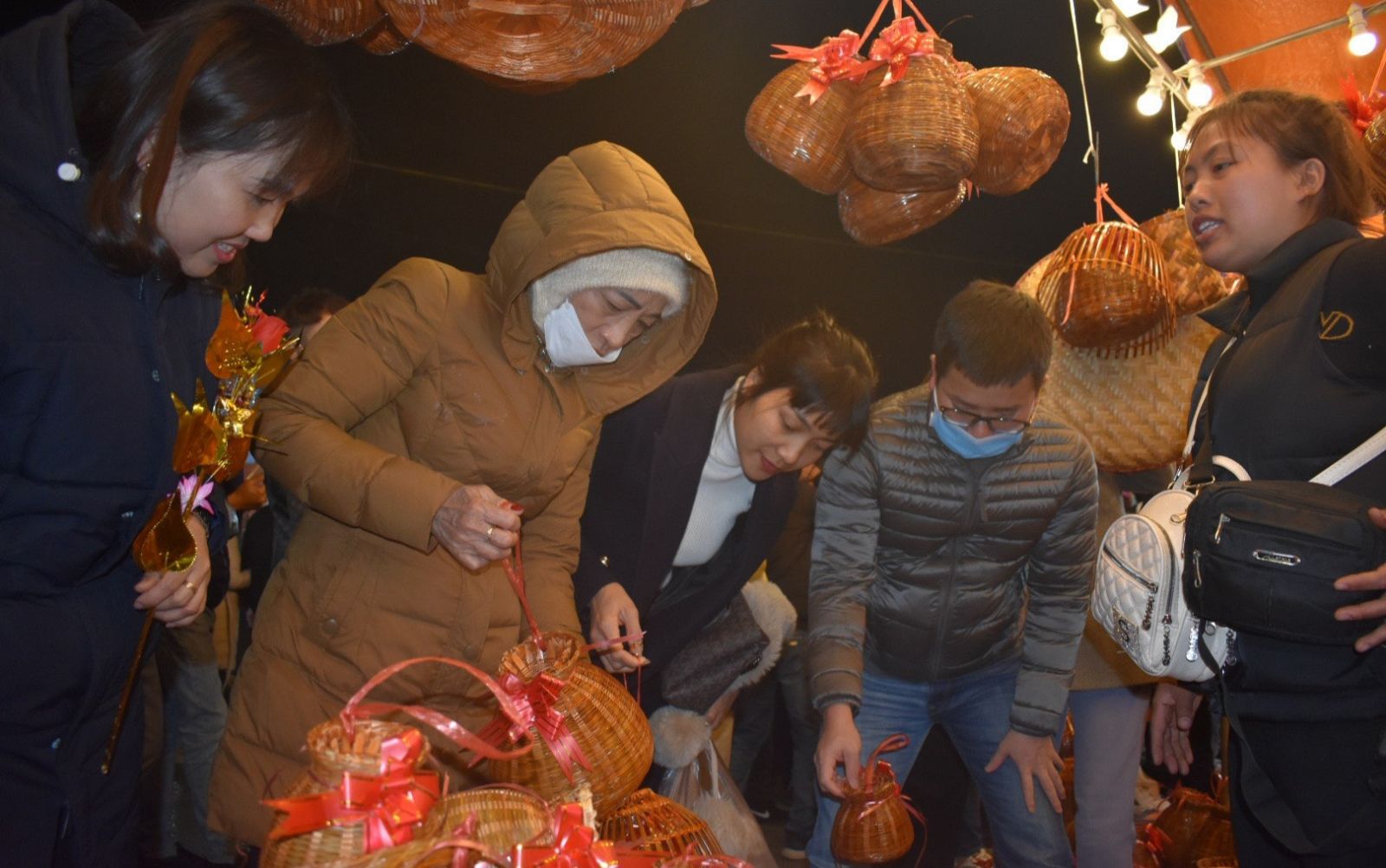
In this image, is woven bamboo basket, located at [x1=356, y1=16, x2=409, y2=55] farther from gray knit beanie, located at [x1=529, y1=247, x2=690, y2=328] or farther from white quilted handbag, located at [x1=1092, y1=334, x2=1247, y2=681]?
white quilted handbag, located at [x1=1092, y1=334, x2=1247, y2=681]

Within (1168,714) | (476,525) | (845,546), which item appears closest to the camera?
(476,525)

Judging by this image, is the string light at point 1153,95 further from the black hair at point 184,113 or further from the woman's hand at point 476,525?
the black hair at point 184,113

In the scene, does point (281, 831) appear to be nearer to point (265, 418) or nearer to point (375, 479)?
point (375, 479)

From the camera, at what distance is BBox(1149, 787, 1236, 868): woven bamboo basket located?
10.3 ft

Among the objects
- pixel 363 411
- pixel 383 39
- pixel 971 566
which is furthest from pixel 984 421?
pixel 383 39

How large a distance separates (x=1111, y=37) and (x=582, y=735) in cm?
277

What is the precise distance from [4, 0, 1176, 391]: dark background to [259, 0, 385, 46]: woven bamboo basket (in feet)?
6.54

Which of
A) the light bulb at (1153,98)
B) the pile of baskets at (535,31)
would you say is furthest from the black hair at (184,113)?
the light bulb at (1153,98)

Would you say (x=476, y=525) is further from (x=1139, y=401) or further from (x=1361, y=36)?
(x=1361, y=36)

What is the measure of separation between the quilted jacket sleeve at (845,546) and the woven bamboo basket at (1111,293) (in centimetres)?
92

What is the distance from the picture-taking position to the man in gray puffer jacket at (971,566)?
90.4 inches

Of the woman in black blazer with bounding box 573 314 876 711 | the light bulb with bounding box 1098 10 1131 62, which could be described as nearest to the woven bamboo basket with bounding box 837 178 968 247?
the light bulb with bounding box 1098 10 1131 62

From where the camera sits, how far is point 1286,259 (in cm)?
172

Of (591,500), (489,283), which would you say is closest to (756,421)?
(591,500)
